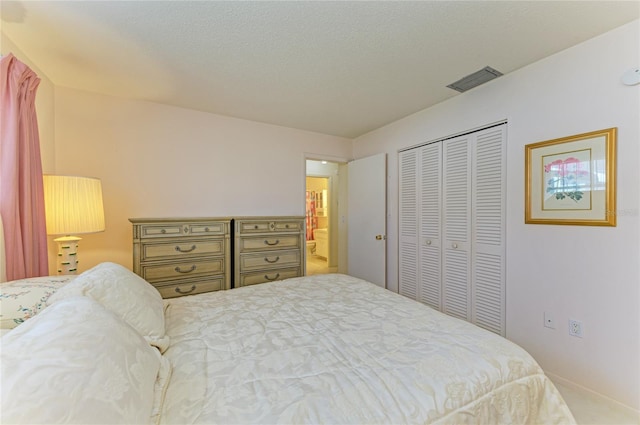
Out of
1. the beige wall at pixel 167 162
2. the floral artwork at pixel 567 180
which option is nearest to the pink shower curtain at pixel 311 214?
the beige wall at pixel 167 162

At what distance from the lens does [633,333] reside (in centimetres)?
160

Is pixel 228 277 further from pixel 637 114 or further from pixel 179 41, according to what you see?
pixel 637 114

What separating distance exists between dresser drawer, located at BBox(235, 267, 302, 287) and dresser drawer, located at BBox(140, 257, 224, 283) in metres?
0.25

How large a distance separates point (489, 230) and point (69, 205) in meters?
3.30

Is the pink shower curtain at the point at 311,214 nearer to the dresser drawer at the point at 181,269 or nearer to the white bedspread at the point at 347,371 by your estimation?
the dresser drawer at the point at 181,269

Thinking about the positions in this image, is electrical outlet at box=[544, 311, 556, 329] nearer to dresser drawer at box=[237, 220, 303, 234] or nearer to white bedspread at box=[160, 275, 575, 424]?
white bedspread at box=[160, 275, 575, 424]

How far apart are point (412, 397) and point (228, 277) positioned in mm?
2238

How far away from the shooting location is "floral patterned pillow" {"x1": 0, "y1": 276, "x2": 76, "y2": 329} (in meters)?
0.95

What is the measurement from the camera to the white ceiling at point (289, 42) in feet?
4.86

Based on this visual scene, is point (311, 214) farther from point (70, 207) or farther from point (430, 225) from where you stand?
point (70, 207)

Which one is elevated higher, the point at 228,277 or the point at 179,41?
the point at 179,41

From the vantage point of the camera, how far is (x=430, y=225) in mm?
2943

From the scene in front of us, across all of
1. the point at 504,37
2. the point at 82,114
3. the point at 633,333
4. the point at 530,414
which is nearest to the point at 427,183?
the point at 504,37

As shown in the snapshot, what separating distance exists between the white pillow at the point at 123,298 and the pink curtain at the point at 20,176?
2.17 ft
